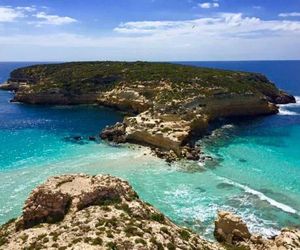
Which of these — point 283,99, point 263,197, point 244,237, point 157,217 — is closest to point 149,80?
point 283,99

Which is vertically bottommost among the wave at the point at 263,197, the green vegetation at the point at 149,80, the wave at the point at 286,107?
the wave at the point at 286,107

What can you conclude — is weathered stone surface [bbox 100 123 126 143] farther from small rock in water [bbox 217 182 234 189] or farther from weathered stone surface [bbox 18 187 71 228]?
weathered stone surface [bbox 18 187 71 228]

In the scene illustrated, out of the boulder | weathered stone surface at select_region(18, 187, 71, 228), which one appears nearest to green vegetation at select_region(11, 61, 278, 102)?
the boulder

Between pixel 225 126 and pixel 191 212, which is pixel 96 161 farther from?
pixel 225 126

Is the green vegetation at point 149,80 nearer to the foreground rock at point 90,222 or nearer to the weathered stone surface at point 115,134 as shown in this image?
the weathered stone surface at point 115,134

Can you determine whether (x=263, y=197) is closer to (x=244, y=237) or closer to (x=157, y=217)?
(x=244, y=237)

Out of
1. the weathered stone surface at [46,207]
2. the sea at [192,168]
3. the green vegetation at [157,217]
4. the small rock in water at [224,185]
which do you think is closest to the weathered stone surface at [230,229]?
the sea at [192,168]

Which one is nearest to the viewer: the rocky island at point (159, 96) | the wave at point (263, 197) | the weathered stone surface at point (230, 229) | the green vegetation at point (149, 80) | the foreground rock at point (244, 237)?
the foreground rock at point (244, 237)
